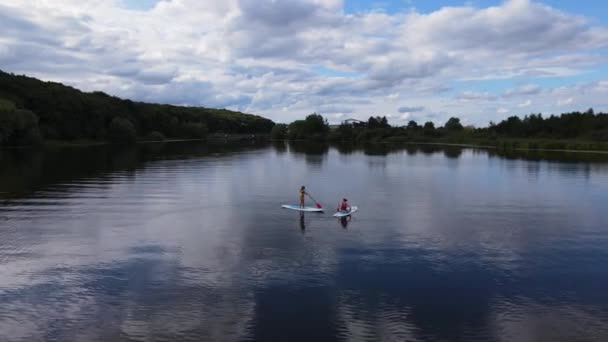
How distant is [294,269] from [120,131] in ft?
553

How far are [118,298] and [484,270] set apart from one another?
1610 centimetres

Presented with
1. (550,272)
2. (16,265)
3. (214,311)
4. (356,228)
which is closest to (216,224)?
(356,228)

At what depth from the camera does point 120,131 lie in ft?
573

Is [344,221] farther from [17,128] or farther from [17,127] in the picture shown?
[17,128]

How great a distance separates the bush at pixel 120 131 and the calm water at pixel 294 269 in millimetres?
138437

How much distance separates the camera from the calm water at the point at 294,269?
1589cm

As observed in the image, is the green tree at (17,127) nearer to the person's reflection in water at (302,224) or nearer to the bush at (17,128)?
the bush at (17,128)

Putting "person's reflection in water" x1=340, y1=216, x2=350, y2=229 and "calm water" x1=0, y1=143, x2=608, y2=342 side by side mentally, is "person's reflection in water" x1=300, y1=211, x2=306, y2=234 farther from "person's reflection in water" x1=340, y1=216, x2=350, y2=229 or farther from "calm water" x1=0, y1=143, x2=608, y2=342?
"person's reflection in water" x1=340, y1=216, x2=350, y2=229

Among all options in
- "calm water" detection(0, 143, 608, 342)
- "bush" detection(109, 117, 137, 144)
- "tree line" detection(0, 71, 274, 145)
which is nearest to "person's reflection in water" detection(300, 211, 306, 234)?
"calm water" detection(0, 143, 608, 342)

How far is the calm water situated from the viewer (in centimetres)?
1589

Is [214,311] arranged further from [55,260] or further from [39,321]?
[55,260]

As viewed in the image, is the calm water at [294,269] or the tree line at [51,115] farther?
the tree line at [51,115]

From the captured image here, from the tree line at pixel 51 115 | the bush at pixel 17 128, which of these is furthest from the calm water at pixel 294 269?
the tree line at pixel 51 115

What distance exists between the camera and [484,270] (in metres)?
22.0
